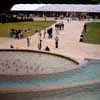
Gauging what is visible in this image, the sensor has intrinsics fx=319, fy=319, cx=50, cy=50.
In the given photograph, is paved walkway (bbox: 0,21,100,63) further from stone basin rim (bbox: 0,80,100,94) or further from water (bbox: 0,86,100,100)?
water (bbox: 0,86,100,100)

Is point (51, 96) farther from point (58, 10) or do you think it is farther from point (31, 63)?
point (58, 10)

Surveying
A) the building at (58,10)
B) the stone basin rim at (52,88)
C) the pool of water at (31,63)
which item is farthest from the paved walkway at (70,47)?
the building at (58,10)

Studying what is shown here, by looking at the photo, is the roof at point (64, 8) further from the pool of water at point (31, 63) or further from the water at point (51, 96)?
the water at point (51, 96)

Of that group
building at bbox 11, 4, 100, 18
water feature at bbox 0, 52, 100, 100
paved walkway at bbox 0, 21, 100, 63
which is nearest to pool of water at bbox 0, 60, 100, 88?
water feature at bbox 0, 52, 100, 100

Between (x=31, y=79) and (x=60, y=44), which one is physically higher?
(x=31, y=79)

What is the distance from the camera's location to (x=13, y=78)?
16938 millimetres

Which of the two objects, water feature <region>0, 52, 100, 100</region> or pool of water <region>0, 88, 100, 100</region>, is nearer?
pool of water <region>0, 88, 100, 100</region>

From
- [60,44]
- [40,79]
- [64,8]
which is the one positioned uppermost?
[40,79]

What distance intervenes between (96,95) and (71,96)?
1.16 metres

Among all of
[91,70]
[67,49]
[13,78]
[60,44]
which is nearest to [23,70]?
[13,78]

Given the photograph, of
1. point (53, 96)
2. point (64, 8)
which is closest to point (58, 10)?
point (64, 8)

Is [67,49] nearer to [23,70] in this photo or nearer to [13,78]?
[23,70]

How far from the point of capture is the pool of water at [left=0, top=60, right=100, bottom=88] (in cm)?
1611

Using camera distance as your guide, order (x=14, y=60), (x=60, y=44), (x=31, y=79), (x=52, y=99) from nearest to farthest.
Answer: (x=52, y=99) < (x=31, y=79) < (x=14, y=60) < (x=60, y=44)
